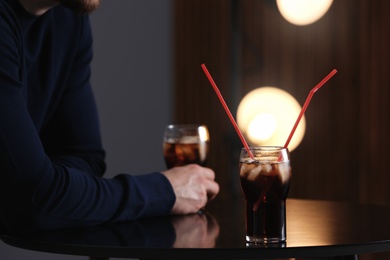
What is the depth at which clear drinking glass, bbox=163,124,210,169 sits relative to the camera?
5.29 feet

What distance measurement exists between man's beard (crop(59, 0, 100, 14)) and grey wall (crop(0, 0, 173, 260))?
155cm

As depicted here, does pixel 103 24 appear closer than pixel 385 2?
No

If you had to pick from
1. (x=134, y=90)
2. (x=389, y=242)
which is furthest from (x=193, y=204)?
(x=134, y=90)

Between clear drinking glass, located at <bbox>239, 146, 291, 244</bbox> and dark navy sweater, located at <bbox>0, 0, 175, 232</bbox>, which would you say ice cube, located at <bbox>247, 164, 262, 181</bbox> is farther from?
dark navy sweater, located at <bbox>0, 0, 175, 232</bbox>

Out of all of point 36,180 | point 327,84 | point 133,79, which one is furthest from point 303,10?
point 36,180

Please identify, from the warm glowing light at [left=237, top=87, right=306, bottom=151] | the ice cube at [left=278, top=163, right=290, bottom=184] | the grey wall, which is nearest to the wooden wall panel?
the warm glowing light at [left=237, top=87, right=306, bottom=151]

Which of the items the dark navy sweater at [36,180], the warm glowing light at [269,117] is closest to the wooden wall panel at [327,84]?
the warm glowing light at [269,117]

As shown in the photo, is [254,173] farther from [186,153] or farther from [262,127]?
[262,127]

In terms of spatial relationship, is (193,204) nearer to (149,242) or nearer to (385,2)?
(149,242)

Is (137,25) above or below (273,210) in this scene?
above

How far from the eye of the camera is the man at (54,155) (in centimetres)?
134

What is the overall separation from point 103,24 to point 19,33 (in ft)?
5.81

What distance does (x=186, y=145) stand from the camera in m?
1.62

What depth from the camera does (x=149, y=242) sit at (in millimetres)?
1166
